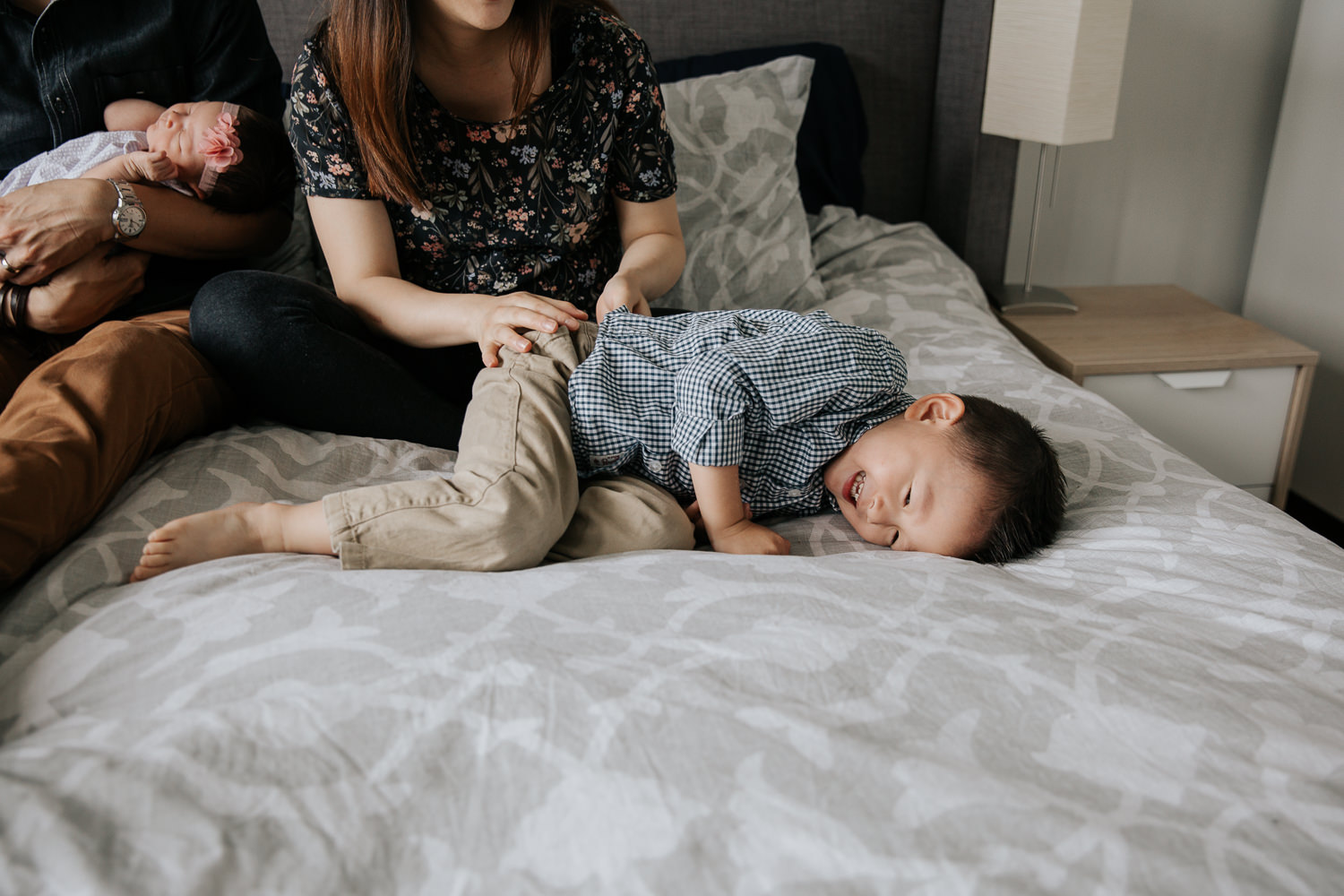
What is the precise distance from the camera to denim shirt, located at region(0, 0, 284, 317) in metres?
1.38

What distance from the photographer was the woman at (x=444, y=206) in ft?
3.81

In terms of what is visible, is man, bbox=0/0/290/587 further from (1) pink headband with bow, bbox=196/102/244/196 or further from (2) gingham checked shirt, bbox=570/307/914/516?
(2) gingham checked shirt, bbox=570/307/914/516

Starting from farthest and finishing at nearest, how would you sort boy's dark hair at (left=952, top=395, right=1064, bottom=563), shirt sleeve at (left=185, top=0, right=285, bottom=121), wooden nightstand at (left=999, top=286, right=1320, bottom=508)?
wooden nightstand at (left=999, top=286, right=1320, bottom=508) → shirt sleeve at (left=185, top=0, right=285, bottom=121) → boy's dark hair at (left=952, top=395, right=1064, bottom=563)

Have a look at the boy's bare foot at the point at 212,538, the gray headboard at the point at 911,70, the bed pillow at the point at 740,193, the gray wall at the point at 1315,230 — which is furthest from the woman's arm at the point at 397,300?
the gray wall at the point at 1315,230

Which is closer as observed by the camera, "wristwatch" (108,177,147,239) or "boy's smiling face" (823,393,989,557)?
"boy's smiling face" (823,393,989,557)

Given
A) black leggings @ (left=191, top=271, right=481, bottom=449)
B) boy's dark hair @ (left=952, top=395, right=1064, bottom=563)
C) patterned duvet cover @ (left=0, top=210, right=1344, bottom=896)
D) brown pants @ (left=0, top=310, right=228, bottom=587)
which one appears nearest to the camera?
patterned duvet cover @ (left=0, top=210, right=1344, bottom=896)

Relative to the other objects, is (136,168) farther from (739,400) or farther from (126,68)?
(739,400)

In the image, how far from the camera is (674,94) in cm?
188

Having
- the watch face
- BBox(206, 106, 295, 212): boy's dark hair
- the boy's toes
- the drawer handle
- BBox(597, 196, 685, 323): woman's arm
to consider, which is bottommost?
the drawer handle

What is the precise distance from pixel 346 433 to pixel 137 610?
0.44m

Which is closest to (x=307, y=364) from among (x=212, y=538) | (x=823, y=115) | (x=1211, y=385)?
(x=212, y=538)

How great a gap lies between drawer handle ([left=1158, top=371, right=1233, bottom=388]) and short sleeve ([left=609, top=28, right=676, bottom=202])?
107 cm

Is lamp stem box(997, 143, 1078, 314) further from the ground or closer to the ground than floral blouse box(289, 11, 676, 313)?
closer to the ground

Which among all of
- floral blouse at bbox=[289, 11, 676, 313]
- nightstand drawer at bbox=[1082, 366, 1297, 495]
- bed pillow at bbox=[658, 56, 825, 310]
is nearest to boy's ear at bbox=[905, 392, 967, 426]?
floral blouse at bbox=[289, 11, 676, 313]
